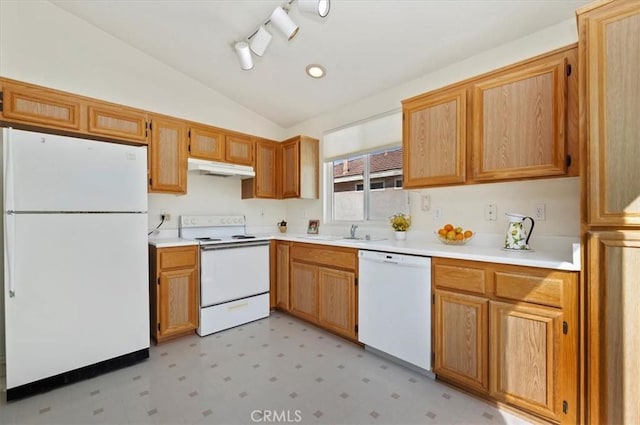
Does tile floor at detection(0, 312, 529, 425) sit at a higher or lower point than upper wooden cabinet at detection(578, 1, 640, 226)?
lower

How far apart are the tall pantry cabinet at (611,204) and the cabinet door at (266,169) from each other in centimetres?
297

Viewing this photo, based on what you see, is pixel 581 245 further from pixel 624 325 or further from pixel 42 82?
pixel 42 82

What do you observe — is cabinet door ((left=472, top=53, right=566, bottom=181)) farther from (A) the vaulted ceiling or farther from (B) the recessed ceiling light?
(B) the recessed ceiling light

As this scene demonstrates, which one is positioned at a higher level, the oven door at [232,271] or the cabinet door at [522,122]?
the cabinet door at [522,122]

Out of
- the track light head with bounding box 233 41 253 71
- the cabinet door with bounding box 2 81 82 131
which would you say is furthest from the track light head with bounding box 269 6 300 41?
the cabinet door with bounding box 2 81 82 131

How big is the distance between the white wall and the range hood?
1.44 metres

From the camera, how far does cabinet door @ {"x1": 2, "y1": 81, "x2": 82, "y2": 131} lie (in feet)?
6.63

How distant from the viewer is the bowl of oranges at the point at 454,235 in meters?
2.25

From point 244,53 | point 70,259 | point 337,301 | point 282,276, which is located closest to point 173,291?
point 70,259

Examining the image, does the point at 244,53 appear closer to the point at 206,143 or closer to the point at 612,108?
the point at 206,143

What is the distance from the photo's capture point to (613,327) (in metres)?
1.31

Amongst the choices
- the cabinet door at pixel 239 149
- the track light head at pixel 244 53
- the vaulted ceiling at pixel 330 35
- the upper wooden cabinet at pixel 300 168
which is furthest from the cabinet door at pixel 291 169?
the track light head at pixel 244 53

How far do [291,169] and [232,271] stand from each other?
145cm

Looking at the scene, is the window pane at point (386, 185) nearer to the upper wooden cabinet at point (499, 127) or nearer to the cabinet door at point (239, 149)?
the upper wooden cabinet at point (499, 127)
